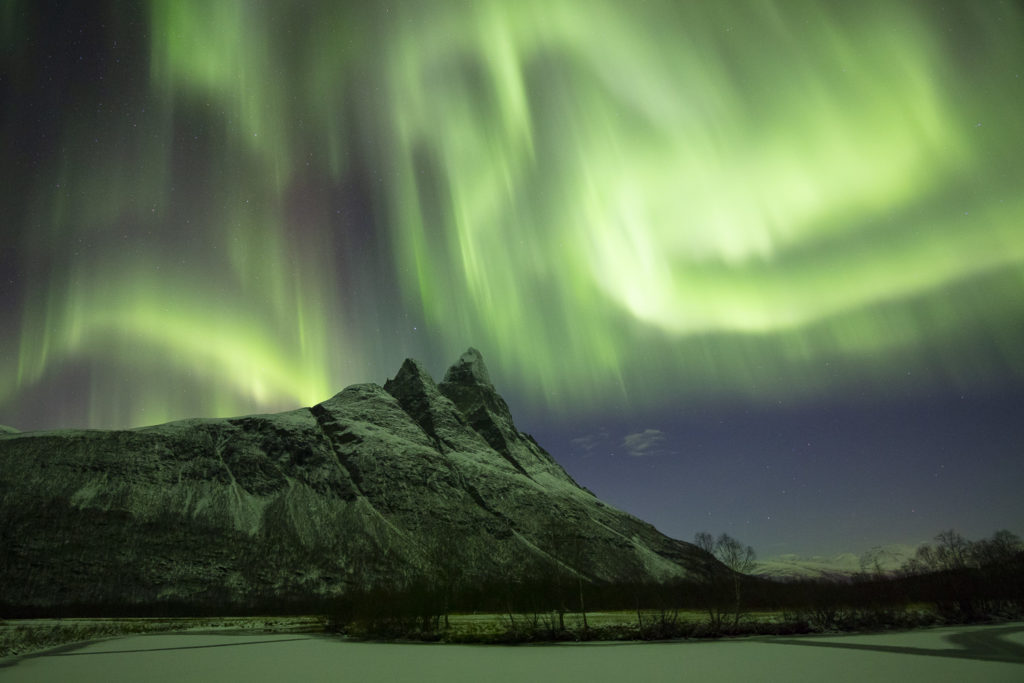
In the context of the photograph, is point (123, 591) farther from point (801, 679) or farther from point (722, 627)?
point (801, 679)

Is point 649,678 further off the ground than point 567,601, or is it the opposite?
point 649,678

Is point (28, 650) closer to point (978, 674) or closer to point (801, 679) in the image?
point (801, 679)

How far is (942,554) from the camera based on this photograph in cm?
14300

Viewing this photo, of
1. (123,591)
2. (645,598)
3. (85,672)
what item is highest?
(85,672)

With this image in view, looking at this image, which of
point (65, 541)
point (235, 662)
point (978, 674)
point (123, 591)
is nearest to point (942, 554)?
point (978, 674)

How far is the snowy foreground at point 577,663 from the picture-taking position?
91.2ft

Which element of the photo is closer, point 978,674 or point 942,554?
point 978,674

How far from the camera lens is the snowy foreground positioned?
91.2 feet

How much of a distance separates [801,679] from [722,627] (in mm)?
39622

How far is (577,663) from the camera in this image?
34312 mm

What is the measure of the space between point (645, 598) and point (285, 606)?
107937 millimetres

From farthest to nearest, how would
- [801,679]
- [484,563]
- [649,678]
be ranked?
1. [484,563]
2. [649,678]
3. [801,679]

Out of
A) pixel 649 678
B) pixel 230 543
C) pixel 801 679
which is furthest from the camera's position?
pixel 230 543

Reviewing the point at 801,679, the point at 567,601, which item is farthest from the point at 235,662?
the point at 567,601
